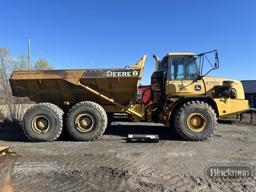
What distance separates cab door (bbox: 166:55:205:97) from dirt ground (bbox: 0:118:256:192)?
149cm

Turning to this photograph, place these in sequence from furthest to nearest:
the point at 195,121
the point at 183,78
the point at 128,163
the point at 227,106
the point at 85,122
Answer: the point at 183,78 → the point at 227,106 → the point at 85,122 → the point at 195,121 → the point at 128,163

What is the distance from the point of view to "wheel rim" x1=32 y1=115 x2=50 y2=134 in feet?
31.0

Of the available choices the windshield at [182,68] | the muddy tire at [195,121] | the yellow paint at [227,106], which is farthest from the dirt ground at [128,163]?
the windshield at [182,68]

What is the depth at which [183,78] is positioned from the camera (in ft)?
32.1

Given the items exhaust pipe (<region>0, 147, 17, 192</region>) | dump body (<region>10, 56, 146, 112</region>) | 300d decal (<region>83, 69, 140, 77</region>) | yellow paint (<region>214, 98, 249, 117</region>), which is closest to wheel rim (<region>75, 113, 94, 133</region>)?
dump body (<region>10, 56, 146, 112</region>)

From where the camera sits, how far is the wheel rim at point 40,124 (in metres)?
9.45

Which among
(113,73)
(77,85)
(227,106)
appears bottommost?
(227,106)

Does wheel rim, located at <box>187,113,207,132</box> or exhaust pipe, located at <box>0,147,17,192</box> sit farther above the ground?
wheel rim, located at <box>187,113,207,132</box>

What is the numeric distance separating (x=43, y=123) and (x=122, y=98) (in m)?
2.59

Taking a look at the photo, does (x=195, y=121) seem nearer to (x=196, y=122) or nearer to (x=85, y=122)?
(x=196, y=122)

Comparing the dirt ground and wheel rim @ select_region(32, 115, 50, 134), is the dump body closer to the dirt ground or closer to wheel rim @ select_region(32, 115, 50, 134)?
Result: wheel rim @ select_region(32, 115, 50, 134)

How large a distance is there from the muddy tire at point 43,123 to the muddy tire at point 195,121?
140 inches

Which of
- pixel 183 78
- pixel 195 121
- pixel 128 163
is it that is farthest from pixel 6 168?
pixel 183 78

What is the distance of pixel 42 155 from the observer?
7289 millimetres
